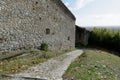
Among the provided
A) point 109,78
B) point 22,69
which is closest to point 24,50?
point 22,69

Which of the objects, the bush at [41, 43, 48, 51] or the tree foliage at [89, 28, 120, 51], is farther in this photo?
the tree foliage at [89, 28, 120, 51]

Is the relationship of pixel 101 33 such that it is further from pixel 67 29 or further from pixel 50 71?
pixel 50 71

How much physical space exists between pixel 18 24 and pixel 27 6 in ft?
5.44

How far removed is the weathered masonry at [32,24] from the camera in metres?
13.4

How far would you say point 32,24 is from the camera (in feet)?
54.3

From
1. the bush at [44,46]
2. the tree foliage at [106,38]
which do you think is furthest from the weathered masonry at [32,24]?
the tree foliage at [106,38]

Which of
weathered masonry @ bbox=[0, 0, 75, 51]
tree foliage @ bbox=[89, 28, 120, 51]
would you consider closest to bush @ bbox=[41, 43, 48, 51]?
weathered masonry @ bbox=[0, 0, 75, 51]

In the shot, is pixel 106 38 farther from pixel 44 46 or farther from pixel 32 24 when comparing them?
pixel 32 24

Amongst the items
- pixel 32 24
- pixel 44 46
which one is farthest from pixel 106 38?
pixel 32 24

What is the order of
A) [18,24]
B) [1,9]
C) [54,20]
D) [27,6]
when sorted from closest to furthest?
1. [1,9]
2. [18,24]
3. [27,6]
4. [54,20]

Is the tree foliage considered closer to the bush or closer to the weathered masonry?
the weathered masonry

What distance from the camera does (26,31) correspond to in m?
15.7

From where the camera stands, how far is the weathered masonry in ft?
44.0

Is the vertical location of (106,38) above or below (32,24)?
below
